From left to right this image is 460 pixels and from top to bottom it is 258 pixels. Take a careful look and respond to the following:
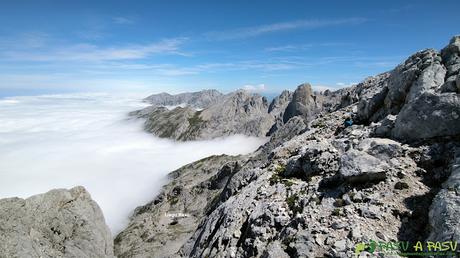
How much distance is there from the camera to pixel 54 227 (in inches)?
1519

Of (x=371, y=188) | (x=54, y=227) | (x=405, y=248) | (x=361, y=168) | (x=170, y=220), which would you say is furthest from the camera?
(x=170, y=220)

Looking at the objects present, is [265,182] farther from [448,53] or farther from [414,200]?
[448,53]

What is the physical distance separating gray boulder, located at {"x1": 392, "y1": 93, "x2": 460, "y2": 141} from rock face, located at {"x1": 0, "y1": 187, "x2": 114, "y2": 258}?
37.8 metres

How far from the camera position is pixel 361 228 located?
17578 mm

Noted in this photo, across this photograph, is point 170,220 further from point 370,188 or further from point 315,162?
point 370,188

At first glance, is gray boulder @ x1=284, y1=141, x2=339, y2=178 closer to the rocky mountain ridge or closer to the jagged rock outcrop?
the rocky mountain ridge

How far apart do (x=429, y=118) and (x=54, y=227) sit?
41.9 meters

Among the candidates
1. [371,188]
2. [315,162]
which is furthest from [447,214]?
[315,162]

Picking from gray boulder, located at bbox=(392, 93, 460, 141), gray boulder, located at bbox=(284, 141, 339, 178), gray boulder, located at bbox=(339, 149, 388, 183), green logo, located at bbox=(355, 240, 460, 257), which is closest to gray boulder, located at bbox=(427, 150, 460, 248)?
green logo, located at bbox=(355, 240, 460, 257)

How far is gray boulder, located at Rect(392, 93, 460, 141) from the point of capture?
2120 cm

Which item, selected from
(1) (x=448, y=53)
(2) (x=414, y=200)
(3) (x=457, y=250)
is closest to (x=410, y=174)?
(2) (x=414, y=200)

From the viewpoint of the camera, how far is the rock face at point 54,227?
33.1 m

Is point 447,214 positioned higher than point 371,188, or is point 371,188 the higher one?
point 447,214

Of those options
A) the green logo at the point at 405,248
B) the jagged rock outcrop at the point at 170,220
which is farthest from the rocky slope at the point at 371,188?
the jagged rock outcrop at the point at 170,220
